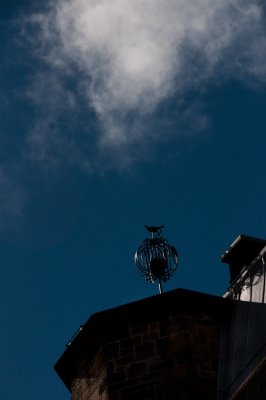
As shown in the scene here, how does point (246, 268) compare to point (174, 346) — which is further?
point (246, 268)

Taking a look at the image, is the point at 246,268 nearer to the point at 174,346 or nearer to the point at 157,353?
Result: the point at 174,346

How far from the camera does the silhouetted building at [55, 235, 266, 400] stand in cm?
1310

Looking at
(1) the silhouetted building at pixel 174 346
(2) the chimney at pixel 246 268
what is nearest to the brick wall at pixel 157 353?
(1) the silhouetted building at pixel 174 346

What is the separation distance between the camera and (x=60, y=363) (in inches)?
619

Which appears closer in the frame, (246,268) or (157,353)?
(157,353)

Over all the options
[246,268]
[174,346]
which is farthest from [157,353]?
[246,268]

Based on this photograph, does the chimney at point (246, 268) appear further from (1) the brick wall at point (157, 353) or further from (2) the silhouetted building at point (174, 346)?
(1) the brick wall at point (157, 353)

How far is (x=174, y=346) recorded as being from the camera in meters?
13.8

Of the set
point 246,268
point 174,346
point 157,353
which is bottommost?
point 157,353

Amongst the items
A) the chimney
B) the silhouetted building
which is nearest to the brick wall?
the silhouetted building

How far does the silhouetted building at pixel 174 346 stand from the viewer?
13102 millimetres

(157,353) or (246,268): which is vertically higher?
(246,268)

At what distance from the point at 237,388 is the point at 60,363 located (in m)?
4.97

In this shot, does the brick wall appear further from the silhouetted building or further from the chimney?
the chimney
